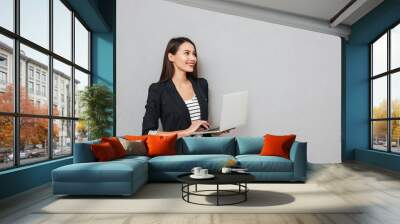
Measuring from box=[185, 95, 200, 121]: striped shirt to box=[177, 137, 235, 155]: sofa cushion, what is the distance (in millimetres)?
527

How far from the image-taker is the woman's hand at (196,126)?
693cm

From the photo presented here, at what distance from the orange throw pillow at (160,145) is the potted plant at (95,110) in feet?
5.60

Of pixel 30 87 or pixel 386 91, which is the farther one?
pixel 386 91

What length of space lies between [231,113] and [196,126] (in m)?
0.69

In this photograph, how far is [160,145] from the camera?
6.30 metres

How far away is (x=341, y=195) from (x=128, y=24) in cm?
452

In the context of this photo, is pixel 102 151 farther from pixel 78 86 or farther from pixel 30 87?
pixel 78 86

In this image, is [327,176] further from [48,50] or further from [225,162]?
[48,50]

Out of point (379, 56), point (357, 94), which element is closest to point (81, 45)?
point (357, 94)

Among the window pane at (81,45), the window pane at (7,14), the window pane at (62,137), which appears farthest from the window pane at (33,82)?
the window pane at (81,45)

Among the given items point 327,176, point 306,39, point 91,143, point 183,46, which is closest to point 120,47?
point 183,46

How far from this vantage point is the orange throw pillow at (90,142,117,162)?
5.32 meters

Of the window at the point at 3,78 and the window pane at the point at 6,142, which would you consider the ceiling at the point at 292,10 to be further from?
the window pane at the point at 6,142

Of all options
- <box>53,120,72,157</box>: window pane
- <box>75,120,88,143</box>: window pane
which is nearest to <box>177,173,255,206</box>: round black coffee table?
<box>53,120,72,157</box>: window pane
